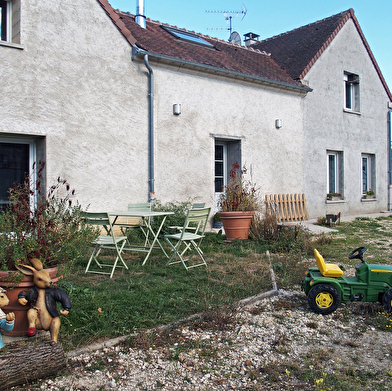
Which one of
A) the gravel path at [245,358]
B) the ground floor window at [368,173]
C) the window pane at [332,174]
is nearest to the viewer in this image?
the gravel path at [245,358]

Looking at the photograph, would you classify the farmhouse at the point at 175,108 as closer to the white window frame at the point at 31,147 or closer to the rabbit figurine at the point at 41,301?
the white window frame at the point at 31,147

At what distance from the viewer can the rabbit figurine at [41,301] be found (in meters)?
2.87

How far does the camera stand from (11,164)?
7008mm

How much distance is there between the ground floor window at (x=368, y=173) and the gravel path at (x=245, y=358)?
12038 millimetres

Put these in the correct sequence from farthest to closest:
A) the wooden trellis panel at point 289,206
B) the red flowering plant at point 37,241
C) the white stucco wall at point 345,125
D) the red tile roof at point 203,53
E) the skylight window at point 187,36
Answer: the white stucco wall at point 345,125, the wooden trellis panel at point 289,206, the skylight window at point 187,36, the red tile roof at point 203,53, the red flowering plant at point 37,241

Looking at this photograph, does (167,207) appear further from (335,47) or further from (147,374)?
(335,47)

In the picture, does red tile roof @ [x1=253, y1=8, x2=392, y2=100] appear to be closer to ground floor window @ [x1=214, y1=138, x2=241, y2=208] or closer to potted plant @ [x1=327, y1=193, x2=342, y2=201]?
ground floor window @ [x1=214, y1=138, x2=241, y2=208]

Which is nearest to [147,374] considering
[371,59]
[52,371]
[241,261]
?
[52,371]

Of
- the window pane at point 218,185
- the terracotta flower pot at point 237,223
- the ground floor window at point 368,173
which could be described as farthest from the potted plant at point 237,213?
the ground floor window at point 368,173

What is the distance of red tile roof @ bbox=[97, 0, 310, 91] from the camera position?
862 centimetres

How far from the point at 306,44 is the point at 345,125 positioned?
10.1ft

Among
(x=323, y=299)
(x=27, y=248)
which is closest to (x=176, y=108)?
(x=323, y=299)

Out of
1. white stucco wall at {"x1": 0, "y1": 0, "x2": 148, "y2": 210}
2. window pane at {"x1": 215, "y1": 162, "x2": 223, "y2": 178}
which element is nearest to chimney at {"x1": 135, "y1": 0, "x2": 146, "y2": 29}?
white stucco wall at {"x1": 0, "y1": 0, "x2": 148, "y2": 210}

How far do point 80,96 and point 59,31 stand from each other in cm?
121
